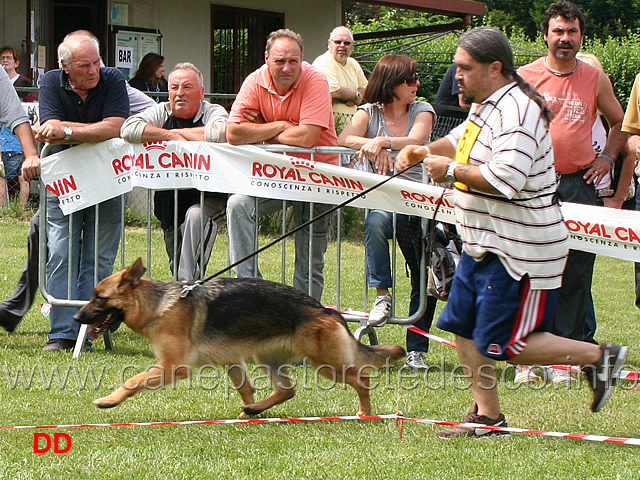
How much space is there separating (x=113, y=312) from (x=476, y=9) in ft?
50.8

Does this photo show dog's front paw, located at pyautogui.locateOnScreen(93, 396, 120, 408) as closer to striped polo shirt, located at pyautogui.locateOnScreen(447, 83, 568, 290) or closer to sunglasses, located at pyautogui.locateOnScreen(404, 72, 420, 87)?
striped polo shirt, located at pyautogui.locateOnScreen(447, 83, 568, 290)

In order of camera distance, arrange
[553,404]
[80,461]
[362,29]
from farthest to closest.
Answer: [362,29] < [553,404] < [80,461]

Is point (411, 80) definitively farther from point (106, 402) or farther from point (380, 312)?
point (106, 402)

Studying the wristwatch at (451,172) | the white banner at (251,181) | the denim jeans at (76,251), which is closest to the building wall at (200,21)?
the denim jeans at (76,251)

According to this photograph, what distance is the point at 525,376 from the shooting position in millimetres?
6227

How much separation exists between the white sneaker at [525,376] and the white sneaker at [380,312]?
949 mm

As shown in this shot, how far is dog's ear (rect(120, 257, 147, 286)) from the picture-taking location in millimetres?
5113

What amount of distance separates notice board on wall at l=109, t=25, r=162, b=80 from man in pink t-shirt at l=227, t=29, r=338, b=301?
912 centimetres

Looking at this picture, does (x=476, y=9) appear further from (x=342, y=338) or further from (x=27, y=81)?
(x=342, y=338)

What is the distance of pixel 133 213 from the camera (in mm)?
12578

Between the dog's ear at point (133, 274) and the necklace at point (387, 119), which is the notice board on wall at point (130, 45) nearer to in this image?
the necklace at point (387, 119)

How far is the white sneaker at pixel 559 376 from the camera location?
6.20 meters

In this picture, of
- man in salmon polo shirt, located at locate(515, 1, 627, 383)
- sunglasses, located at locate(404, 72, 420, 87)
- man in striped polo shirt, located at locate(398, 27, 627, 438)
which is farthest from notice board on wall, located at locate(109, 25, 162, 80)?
man in striped polo shirt, located at locate(398, 27, 627, 438)

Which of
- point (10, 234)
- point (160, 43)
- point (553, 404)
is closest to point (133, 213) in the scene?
point (10, 234)
